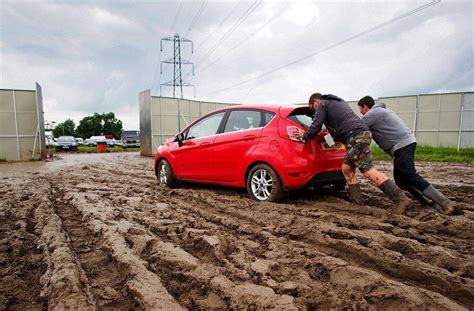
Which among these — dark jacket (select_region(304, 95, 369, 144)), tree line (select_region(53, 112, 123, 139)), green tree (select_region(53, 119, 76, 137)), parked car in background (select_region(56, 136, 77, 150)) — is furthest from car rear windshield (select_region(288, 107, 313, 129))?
green tree (select_region(53, 119, 76, 137))

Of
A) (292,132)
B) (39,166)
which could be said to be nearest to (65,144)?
(39,166)

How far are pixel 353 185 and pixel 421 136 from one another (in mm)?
17008

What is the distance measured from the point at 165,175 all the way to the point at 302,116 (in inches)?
138

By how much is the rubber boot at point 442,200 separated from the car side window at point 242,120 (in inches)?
103

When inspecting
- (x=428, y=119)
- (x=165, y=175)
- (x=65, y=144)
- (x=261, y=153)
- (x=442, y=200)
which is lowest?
(x=65, y=144)

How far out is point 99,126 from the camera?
11056cm

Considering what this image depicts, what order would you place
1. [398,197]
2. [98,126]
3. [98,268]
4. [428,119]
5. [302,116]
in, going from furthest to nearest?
[98,126], [428,119], [302,116], [398,197], [98,268]

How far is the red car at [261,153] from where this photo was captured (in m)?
4.77

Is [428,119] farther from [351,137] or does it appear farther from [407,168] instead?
[351,137]

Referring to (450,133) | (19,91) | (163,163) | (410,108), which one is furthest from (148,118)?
(450,133)

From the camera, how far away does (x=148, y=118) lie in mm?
19625

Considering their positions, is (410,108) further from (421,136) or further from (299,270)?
(299,270)

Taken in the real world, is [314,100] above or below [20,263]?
above

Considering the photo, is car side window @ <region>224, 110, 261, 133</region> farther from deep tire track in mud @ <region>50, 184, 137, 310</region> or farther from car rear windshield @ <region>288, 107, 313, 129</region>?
deep tire track in mud @ <region>50, 184, 137, 310</region>
